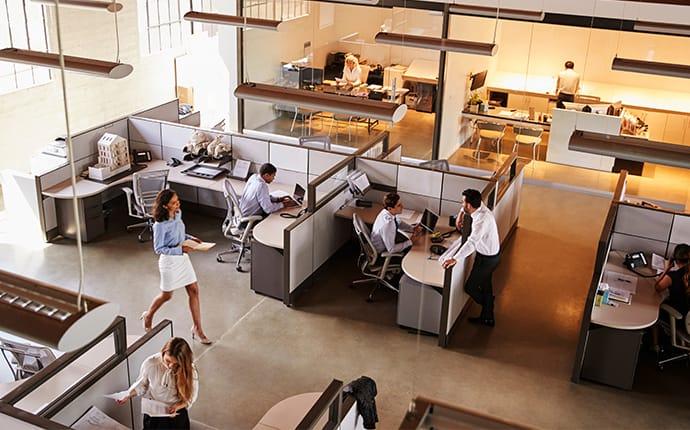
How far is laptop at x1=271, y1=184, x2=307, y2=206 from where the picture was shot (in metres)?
7.99

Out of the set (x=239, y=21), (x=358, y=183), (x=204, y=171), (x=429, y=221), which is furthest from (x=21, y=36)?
(x=429, y=221)

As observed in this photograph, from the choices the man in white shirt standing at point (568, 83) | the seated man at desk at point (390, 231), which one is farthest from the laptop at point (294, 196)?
the man in white shirt standing at point (568, 83)

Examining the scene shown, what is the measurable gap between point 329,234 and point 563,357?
105 inches

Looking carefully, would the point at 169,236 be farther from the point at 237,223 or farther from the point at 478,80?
the point at 478,80

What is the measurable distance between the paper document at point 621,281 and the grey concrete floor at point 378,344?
69 centimetres

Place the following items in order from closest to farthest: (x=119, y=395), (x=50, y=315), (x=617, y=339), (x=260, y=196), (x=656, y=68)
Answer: (x=50, y=315) → (x=119, y=395) → (x=617, y=339) → (x=656, y=68) → (x=260, y=196)

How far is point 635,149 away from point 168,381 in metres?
3.38

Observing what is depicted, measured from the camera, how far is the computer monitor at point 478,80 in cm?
1134

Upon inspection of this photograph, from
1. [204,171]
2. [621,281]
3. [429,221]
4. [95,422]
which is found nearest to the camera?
[95,422]

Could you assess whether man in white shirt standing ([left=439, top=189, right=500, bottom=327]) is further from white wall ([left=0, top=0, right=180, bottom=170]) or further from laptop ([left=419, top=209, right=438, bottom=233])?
white wall ([left=0, top=0, right=180, bottom=170])

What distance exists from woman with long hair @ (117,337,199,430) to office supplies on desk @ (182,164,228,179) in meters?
4.12

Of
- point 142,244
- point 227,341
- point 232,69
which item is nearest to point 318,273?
point 227,341

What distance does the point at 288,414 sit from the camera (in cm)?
479

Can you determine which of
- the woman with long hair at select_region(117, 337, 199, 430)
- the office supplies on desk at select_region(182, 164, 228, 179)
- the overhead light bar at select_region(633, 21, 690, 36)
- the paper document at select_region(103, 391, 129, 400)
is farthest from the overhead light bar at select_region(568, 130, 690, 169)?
the office supplies on desk at select_region(182, 164, 228, 179)
